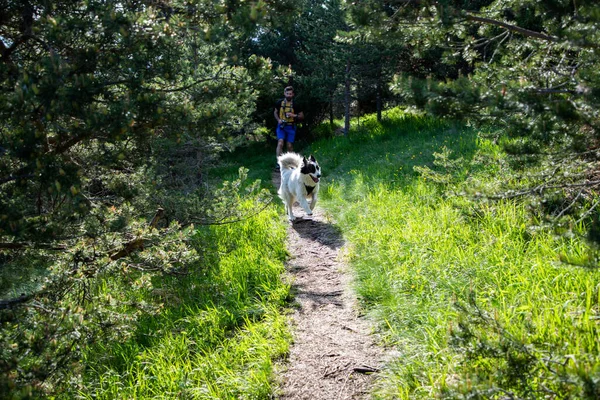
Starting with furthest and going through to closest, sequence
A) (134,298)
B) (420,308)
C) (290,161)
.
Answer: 1. (290,161)
2. (134,298)
3. (420,308)

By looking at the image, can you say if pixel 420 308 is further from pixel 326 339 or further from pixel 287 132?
pixel 287 132

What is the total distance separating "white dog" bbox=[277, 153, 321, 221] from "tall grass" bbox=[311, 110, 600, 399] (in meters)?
0.66

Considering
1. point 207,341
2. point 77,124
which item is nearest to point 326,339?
point 207,341

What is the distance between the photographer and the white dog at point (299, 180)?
23.9 feet

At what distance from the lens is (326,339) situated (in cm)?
386

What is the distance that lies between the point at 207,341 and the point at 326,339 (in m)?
1.11

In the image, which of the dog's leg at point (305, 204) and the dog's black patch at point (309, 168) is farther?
the dog's leg at point (305, 204)

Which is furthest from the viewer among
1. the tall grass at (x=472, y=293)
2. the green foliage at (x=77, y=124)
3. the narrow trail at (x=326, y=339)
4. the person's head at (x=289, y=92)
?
the person's head at (x=289, y=92)

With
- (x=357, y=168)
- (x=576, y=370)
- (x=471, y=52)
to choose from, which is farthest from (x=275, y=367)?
(x=357, y=168)

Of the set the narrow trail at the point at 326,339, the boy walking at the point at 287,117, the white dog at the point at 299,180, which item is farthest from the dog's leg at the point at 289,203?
the boy walking at the point at 287,117

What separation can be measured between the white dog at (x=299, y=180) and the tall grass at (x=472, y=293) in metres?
0.66

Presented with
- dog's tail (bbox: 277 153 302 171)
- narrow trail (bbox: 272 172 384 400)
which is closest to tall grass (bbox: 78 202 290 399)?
narrow trail (bbox: 272 172 384 400)

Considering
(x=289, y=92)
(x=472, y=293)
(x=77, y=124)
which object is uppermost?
(x=289, y=92)

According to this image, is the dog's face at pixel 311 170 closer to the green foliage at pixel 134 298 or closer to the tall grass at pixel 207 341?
the green foliage at pixel 134 298
